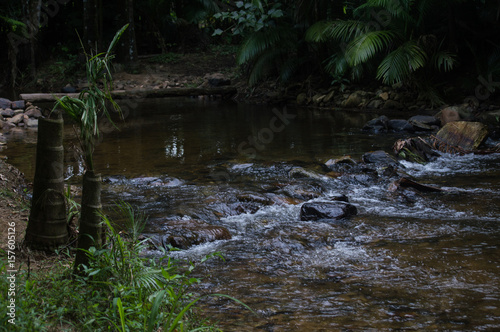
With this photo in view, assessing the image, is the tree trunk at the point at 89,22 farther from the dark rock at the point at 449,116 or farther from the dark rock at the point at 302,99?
the dark rock at the point at 449,116

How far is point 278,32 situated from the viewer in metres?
13.4

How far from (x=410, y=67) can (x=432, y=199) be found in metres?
5.68

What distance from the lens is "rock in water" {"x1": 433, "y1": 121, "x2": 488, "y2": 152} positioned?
7379mm

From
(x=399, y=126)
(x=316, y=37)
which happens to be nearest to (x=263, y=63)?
(x=316, y=37)

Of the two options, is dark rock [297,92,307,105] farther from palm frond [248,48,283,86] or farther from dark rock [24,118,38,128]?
dark rock [24,118,38,128]

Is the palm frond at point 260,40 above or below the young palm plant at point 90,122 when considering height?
above

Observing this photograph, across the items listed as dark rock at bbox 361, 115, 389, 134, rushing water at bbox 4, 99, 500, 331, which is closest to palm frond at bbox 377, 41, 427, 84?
dark rock at bbox 361, 115, 389, 134

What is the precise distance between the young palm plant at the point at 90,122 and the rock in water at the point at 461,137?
6.31 m

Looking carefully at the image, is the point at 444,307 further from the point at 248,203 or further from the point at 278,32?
the point at 278,32

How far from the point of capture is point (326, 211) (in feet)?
15.1

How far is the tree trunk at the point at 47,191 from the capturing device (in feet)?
9.09

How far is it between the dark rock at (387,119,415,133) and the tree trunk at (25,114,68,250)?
744 centimetres

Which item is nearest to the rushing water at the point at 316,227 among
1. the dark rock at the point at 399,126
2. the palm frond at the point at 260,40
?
the dark rock at the point at 399,126

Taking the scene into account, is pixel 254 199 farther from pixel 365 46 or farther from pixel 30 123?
pixel 30 123
